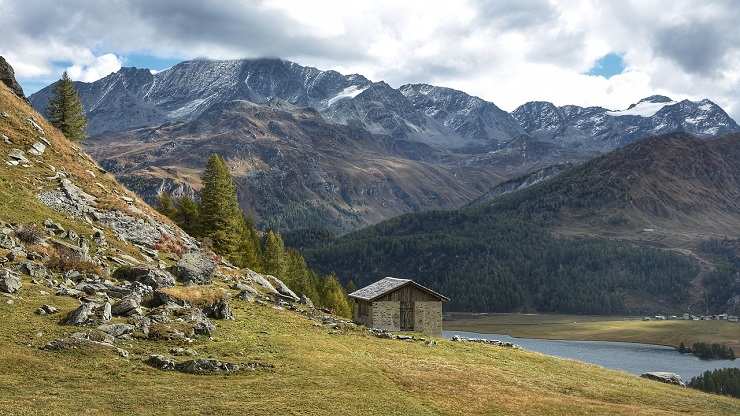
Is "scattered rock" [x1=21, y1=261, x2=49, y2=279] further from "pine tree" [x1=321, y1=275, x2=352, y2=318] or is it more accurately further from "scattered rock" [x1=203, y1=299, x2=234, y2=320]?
"pine tree" [x1=321, y1=275, x2=352, y2=318]

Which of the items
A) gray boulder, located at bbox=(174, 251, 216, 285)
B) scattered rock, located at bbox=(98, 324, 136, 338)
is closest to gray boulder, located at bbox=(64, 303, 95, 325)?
scattered rock, located at bbox=(98, 324, 136, 338)

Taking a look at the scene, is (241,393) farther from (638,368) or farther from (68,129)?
(638,368)

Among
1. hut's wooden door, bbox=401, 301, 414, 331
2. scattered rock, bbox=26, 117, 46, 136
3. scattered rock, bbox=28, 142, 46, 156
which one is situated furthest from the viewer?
hut's wooden door, bbox=401, 301, 414, 331

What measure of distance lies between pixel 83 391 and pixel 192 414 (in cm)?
572

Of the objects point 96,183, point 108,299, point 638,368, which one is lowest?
point 638,368

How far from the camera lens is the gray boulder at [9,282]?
136 feet

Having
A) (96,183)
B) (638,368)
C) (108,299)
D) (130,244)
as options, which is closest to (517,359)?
(108,299)

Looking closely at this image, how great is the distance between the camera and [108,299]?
44.9 m

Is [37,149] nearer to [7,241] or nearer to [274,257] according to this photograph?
[7,241]

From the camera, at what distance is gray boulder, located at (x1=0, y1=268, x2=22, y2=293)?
41.3 m

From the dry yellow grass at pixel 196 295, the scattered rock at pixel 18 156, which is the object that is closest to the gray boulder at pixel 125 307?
the dry yellow grass at pixel 196 295

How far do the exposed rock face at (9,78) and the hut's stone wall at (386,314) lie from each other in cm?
5433

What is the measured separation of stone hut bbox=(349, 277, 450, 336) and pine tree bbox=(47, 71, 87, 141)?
48.9 meters

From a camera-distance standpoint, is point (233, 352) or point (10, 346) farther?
point (233, 352)
